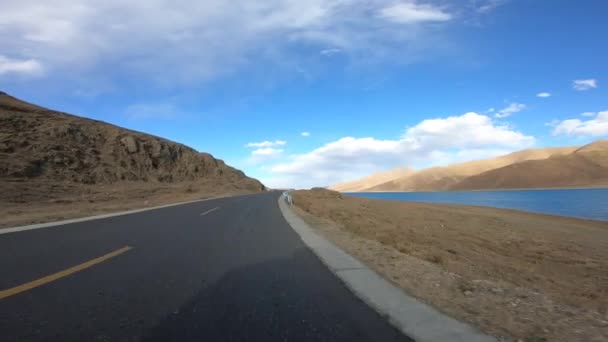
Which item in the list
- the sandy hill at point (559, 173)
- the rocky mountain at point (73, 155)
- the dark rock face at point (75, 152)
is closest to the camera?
the rocky mountain at point (73, 155)

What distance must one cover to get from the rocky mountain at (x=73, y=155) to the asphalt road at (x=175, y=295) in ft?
83.4

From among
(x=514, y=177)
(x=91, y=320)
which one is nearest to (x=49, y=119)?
(x=91, y=320)

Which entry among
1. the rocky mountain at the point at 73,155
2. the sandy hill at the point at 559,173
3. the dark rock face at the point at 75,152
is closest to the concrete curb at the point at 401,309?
the rocky mountain at the point at 73,155

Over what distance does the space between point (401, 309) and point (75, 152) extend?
158 feet

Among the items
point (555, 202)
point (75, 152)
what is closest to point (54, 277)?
point (75, 152)

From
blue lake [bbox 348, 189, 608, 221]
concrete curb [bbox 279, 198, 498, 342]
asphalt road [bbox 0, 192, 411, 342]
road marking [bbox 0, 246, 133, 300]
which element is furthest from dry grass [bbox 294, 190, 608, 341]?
blue lake [bbox 348, 189, 608, 221]

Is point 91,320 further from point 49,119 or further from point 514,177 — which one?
point 514,177

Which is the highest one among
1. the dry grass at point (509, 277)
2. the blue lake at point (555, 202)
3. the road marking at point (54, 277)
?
the road marking at point (54, 277)

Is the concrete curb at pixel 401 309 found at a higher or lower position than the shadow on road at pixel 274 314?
lower

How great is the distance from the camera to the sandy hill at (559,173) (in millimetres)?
118375

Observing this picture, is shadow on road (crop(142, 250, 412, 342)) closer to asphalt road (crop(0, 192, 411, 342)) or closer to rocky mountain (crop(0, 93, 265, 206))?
asphalt road (crop(0, 192, 411, 342))

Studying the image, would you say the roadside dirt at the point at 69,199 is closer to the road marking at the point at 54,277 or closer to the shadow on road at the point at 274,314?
the road marking at the point at 54,277

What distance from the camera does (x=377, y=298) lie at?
4.43 metres

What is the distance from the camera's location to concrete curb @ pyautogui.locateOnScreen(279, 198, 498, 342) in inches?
130
